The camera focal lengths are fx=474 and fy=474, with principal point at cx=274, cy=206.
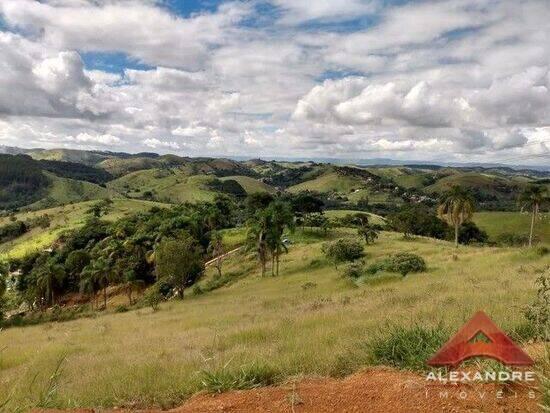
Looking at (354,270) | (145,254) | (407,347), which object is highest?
(407,347)

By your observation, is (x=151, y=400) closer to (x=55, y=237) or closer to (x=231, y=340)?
(x=231, y=340)

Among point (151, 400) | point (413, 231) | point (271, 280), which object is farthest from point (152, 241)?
point (151, 400)

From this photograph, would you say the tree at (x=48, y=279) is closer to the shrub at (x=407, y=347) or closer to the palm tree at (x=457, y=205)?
the palm tree at (x=457, y=205)

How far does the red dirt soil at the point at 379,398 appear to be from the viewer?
20.5 ft

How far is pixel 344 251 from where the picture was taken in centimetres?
5981

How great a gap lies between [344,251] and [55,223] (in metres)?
145

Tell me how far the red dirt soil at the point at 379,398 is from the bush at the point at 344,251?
172 ft

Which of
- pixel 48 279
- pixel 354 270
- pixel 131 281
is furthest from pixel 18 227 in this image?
pixel 354 270

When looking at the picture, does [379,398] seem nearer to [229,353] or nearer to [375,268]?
[229,353]

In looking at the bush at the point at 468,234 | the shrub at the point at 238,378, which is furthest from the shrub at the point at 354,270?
the bush at the point at 468,234

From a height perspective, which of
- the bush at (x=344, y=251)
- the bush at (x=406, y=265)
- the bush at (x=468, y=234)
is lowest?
the bush at (x=468, y=234)

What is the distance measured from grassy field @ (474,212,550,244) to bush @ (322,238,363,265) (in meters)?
106

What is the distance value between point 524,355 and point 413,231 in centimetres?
10901

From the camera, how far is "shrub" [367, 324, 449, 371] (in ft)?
26.4
